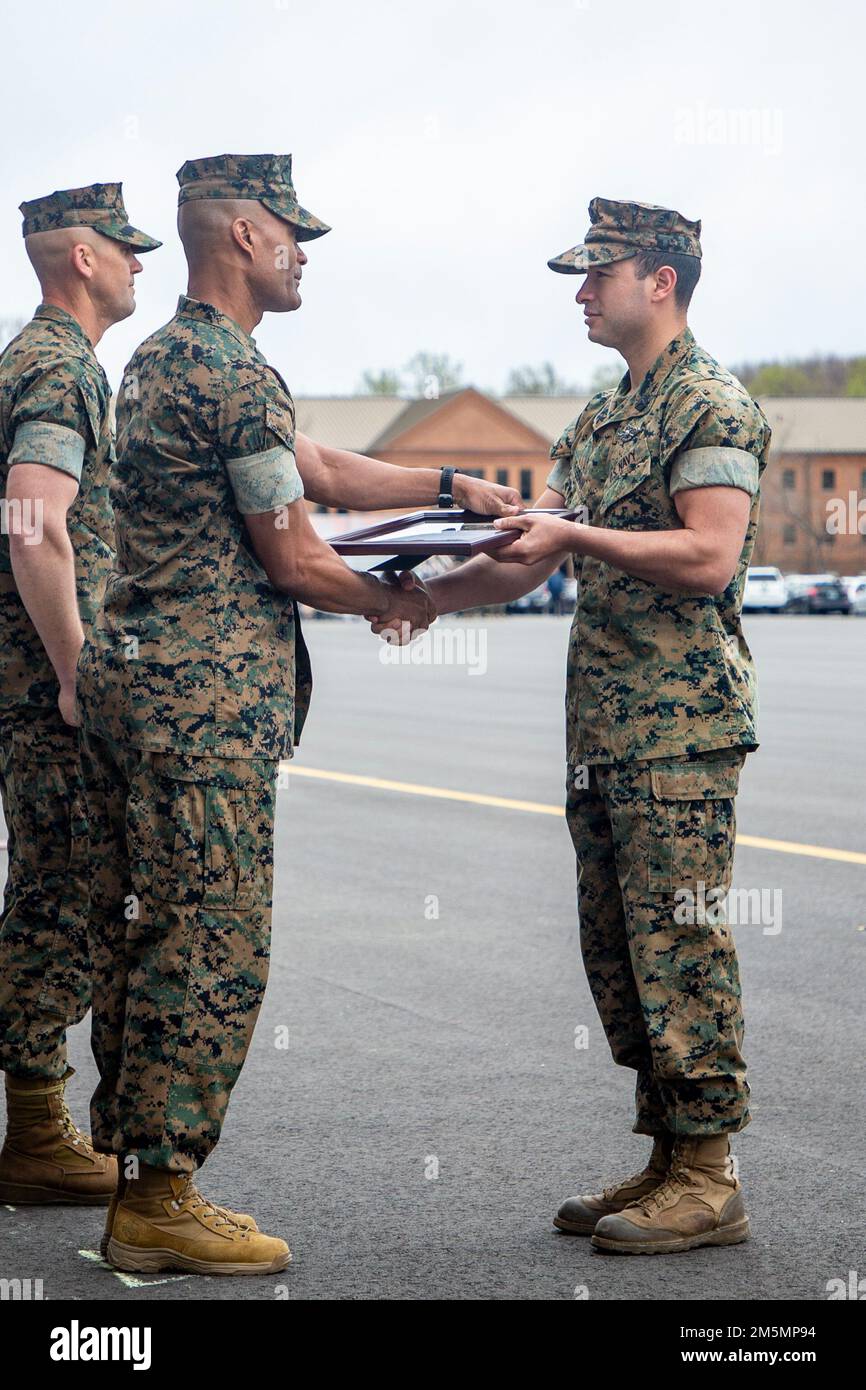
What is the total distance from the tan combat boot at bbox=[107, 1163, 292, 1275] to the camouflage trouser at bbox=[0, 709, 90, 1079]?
30.2 inches

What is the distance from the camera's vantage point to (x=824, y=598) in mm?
63656

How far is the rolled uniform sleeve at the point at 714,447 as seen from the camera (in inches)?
169

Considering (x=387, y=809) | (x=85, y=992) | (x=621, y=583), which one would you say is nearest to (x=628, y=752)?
(x=621, y=583)

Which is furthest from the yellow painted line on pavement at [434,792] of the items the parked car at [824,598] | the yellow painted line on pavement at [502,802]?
the parked car at [824,598]

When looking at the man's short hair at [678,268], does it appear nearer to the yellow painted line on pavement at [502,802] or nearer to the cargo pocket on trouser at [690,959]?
the cargo pocket on trouser at [690,959]

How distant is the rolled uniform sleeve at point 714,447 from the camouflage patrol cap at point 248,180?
3.31 feet

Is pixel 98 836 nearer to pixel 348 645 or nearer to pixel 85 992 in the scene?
pixel 85 992

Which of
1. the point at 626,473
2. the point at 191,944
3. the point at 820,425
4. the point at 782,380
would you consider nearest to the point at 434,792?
the point at 626,473

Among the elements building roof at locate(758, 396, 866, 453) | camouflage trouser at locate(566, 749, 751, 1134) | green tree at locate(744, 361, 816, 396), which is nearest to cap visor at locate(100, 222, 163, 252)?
camouflage trouser at locate(566, 749, 751, 1134)

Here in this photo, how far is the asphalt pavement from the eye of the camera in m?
4.19

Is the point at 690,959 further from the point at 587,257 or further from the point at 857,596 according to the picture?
the point at 857,596

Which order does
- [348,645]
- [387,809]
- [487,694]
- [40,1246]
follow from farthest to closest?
[348,645] < [487,694] < [387,809] < [40,1246]

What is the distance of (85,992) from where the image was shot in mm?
4840

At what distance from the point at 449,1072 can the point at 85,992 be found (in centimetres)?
148
